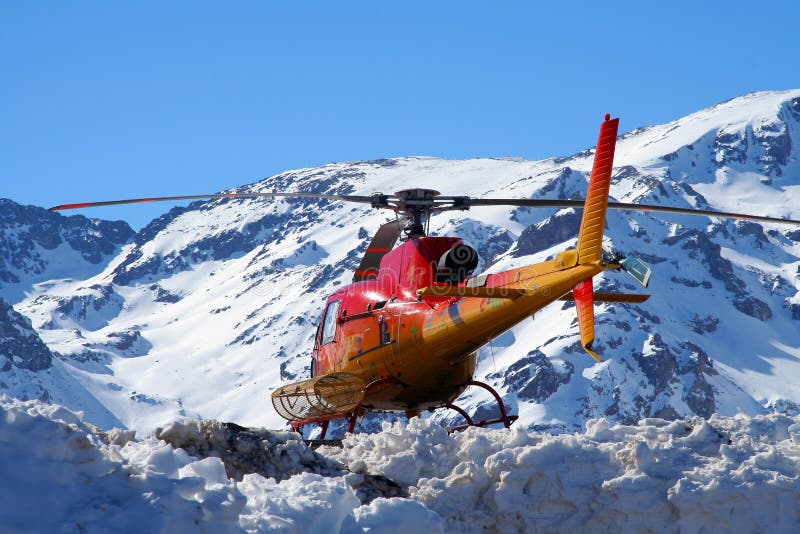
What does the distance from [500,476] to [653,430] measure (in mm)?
2081

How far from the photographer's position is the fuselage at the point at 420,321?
15.0 m

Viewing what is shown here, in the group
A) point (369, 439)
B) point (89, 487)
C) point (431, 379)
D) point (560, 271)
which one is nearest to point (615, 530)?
point (369, 439)

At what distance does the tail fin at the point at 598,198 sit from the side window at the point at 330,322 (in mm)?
6515

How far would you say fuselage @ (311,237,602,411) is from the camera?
15.0m

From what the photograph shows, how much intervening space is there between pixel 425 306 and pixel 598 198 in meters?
3.97

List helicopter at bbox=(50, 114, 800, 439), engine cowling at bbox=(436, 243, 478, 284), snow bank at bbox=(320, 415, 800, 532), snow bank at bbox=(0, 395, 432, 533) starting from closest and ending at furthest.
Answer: snow bank at bbox=(0, 395, 432, 533) < snow bank at bbox=(320, 415, 800, 532) < helicopter at bbox=(50, 114, 800, 439) < engine cowling at bbox=(436, 243, 478, 284)

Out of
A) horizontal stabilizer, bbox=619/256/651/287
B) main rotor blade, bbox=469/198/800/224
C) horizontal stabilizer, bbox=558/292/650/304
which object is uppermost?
main rotor blade, bbox=469/198/800/224

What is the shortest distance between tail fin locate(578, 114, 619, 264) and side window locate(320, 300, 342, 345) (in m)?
6.51

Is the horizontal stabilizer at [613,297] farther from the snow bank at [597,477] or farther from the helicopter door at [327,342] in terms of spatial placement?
the helicopter door at [327,342]

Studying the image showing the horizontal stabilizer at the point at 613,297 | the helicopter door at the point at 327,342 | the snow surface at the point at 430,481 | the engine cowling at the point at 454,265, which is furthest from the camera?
the helicopter door at the point at 327,342

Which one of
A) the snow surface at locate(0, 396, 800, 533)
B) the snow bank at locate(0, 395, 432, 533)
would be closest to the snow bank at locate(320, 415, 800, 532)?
the snow surface at locate(0, 396, 800, 533)

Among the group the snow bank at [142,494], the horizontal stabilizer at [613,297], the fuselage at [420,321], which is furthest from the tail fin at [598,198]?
the snow bank at [142,494]

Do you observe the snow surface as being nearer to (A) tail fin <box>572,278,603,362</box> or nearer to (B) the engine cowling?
(A) tail fin <box>572,278,603,362</box>

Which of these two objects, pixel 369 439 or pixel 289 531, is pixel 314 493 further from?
pixel 369 439
